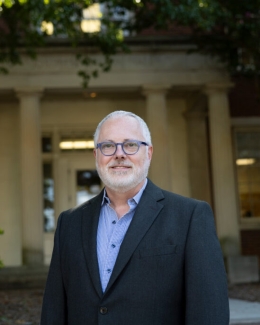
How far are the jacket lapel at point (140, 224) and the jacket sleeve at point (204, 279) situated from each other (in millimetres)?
186

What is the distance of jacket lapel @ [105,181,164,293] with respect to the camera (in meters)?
2.46

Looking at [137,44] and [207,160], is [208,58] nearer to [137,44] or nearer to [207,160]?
[137,44]

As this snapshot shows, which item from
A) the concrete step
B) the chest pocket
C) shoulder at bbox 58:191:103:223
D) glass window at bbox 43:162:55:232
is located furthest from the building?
the chest pocket

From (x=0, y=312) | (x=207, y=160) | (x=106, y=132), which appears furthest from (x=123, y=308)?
(x=207, y=160)

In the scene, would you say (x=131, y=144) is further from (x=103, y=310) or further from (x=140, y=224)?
(x=103, y=310)

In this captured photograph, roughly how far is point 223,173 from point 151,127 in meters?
1.99

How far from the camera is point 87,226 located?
107 inches

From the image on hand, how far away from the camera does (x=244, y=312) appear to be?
8.38 meters

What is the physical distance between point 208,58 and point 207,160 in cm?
320

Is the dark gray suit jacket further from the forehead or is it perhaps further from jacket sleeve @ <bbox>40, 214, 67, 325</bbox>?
the forehead

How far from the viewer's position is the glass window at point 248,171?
15953 millimetres

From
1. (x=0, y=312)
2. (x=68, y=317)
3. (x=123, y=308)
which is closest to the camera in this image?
(x=123, y=308)

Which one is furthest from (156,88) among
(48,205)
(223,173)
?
(48,205)

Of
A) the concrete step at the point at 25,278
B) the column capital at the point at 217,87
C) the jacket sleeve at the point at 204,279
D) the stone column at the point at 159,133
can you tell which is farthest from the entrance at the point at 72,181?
the jacket sleeve at the point at 204,279
